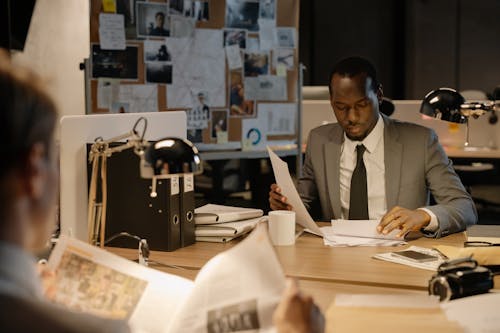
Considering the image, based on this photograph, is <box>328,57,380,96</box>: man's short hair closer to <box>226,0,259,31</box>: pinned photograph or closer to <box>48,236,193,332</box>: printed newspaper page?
<box>48,236,193,332</box>: printed newspaper page

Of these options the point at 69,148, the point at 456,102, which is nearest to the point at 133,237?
the point at 69,148

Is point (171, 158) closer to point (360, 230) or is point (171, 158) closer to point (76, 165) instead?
point (76, 165)

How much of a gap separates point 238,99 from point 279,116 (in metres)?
0.33

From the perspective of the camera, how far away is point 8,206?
87 cm

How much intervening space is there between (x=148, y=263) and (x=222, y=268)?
746 millimetres

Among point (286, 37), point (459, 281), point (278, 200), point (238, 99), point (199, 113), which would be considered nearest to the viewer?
point (459, 281)

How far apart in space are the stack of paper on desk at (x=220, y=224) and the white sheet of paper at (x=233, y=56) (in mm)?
2109

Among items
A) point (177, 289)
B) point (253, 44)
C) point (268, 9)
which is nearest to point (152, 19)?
point (253, 44)

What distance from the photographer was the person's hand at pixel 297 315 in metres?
1.19

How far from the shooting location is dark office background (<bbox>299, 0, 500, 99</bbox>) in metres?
8.40

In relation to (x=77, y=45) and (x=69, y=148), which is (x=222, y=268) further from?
(x=77, y=45)

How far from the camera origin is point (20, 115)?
0.86 m

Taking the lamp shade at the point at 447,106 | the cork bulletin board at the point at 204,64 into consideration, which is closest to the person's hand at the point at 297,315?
the lamp shade at the point at 447,106

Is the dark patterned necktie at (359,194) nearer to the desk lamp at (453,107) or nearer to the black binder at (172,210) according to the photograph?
the desk lamp at (453,107)
